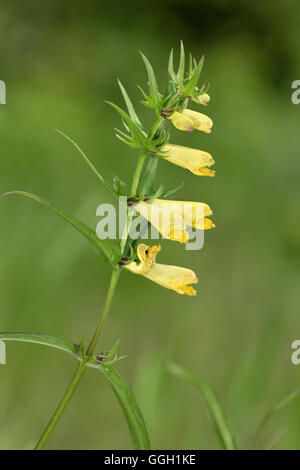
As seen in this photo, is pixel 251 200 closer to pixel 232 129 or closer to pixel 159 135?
pixel 232 129

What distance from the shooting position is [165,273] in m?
0.46

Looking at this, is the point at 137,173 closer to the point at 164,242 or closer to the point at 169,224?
the point at 169,224

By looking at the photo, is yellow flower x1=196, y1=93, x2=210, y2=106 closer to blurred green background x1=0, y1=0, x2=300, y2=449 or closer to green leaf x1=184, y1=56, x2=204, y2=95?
green leaf x1=184, y1=56, x2=204, y2=95

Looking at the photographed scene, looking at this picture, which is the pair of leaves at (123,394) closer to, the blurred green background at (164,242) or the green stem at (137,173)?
the green stem at (137,173)

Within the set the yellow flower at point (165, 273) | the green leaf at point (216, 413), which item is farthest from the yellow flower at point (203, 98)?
the green leaf at point (216, 413)

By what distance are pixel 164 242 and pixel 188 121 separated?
0.90 m

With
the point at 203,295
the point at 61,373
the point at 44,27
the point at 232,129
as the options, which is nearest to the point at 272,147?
the point at 232,129

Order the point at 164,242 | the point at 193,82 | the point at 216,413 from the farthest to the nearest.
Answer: the point at 164,242, the point at 216,413, the point at 193,82

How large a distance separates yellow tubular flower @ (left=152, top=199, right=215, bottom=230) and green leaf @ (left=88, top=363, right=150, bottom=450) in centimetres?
13

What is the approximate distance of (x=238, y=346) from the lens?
1.19 metres

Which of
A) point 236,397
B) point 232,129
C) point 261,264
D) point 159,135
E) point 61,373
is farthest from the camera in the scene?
point 232,129


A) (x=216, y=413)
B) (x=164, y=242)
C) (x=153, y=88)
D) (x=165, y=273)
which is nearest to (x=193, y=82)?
(x=153, y=88)

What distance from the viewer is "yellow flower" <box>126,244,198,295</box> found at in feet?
1.44

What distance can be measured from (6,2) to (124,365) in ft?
3.12
